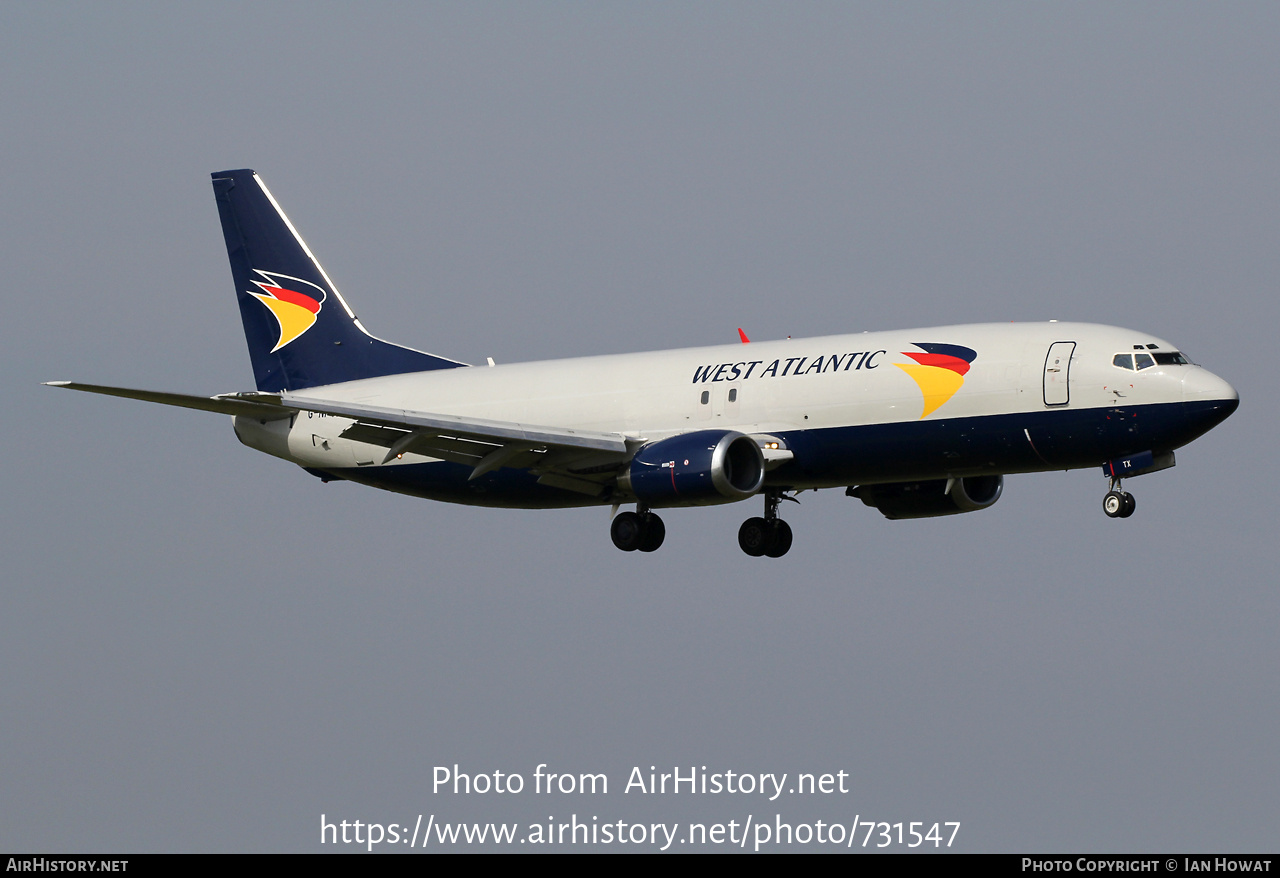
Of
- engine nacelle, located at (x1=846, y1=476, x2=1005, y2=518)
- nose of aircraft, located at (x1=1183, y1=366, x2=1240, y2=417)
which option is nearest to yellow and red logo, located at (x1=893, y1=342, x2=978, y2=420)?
nose of aircraft, located at (x1=1183, y1=366, x2=1240, y2=417)

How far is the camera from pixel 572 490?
4597cm

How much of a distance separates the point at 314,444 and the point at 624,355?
9.70 metres

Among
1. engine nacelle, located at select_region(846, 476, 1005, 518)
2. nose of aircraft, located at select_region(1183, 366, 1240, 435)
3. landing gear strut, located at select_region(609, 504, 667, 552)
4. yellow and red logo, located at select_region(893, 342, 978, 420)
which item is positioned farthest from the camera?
engine nacelle, located at select_region(846, 476, 1005, 518)

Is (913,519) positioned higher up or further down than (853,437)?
further down

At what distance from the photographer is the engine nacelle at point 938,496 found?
152 feet

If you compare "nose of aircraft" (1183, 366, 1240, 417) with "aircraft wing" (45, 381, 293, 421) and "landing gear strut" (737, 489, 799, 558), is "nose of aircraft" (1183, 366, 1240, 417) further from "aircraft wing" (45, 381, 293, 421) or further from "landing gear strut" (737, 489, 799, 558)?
"aircraft wing" (45, 381, 293, 421)

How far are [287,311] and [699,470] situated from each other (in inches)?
678

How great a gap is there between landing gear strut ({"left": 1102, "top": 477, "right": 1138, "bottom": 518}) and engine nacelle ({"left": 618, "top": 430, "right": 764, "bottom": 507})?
25.7 ft

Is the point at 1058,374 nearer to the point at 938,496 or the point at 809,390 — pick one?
the point at 809,390

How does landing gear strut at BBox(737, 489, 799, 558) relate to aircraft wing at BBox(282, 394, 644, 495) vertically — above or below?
below

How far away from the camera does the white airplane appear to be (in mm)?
39625

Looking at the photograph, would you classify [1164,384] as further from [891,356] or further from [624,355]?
[624,355]

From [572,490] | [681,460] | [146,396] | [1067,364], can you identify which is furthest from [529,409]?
[1067,364]

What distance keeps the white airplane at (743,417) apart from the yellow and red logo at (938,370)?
4cm
